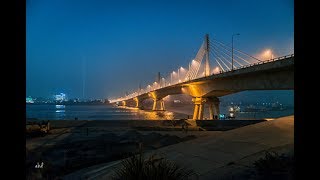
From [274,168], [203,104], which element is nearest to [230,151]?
[274,168]

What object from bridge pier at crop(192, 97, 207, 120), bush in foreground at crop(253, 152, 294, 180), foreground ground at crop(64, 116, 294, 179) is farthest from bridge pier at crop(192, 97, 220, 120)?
bush in foreground at crop(253, 152, 294, 180)

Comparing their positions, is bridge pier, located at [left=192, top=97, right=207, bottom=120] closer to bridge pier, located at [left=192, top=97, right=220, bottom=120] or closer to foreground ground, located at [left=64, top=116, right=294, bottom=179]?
bridge pier, located at [left=192, top=97, right=220, bottom=120]

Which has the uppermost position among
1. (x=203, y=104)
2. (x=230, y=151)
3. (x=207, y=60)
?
(x=207, y=60)

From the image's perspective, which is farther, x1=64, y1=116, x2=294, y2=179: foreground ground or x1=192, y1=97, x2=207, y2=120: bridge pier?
x1=192, y1=97, x2=207, y2=120: bridge pier

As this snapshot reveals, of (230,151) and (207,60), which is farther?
(207,60)

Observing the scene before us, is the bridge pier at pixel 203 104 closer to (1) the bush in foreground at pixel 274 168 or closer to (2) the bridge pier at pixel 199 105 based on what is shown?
(2) the bridge pier at pixel 199 105

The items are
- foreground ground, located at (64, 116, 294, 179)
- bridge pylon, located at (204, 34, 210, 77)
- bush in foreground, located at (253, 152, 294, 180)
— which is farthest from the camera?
bridge pylon, located at (204, 34, 210, 77)

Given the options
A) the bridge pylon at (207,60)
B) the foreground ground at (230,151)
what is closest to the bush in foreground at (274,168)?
the foreground ground at (230,151)

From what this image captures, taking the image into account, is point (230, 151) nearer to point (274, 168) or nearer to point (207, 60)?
point (274, 168)

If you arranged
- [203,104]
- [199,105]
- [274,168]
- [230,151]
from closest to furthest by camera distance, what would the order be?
[274,168] → [230,151] → [203,104] → [199,105]
